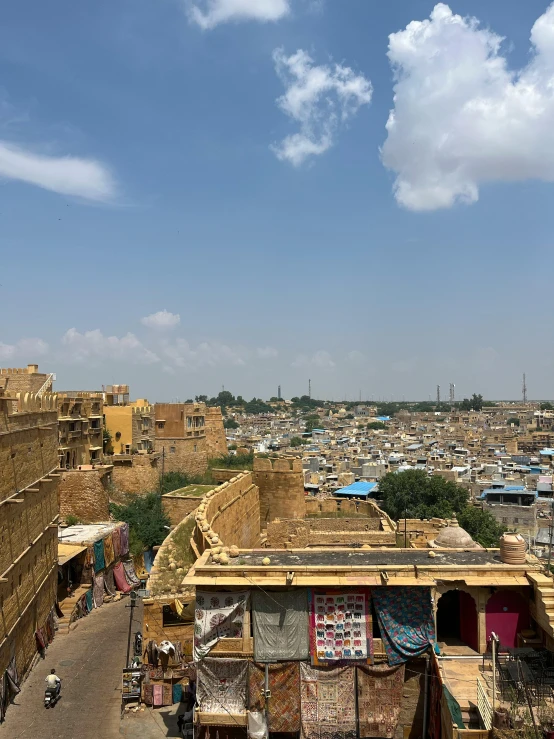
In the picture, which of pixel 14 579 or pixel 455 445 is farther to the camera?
pixel 455 445

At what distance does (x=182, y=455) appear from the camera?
39.1 m

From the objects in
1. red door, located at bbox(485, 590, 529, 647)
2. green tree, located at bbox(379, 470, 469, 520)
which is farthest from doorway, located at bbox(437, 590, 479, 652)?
green tree, located at bbox(379, 470, 469, 520)

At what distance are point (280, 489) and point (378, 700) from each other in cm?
1559

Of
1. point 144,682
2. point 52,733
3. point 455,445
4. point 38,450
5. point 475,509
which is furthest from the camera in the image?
point 455,445

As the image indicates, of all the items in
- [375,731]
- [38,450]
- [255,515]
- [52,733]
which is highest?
[38,450]

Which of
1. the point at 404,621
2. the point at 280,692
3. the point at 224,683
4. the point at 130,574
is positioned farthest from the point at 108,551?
the point at 404,621

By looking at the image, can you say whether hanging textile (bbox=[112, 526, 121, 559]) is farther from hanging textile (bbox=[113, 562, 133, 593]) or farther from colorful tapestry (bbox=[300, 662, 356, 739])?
colorful tapestry (bbox=[300, 662, 356, 739])

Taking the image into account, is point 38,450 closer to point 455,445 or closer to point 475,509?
point 475,509

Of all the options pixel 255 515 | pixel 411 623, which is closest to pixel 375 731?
pixel 411 623

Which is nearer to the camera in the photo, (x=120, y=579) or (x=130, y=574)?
(x=120, y=579)

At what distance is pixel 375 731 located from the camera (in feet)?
41.7

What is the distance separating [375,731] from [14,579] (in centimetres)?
1002

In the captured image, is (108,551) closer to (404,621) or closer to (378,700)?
(378,700)

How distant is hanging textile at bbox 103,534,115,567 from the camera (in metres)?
26.0
